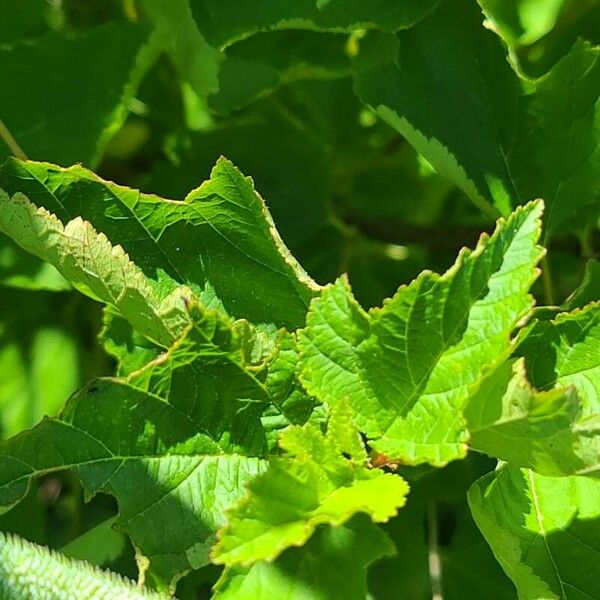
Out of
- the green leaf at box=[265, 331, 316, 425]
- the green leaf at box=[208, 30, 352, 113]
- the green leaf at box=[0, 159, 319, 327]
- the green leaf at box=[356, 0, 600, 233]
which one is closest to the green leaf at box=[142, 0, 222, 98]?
the green leaf at box=[208, 30, 352, 113]

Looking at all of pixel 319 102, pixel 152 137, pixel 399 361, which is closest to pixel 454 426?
pixel 399 361

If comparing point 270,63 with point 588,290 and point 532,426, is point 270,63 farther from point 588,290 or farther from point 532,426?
point 532,426

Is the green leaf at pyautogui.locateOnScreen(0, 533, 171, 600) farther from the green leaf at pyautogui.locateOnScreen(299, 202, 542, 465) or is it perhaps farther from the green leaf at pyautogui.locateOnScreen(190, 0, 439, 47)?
the green leaf at pyautogui.locateOnScreen(190, 0, 439, 47)

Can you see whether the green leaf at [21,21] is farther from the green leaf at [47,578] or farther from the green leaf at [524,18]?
the green leaf at [47,578]

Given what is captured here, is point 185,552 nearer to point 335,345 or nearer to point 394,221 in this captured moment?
point 335,345

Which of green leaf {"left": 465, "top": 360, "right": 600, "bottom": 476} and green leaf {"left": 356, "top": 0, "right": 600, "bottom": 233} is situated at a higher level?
green leaf {"left": 356, "top": 0, "right": 600, "bottom": 233}

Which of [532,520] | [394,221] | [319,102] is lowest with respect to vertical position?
[532,520]
